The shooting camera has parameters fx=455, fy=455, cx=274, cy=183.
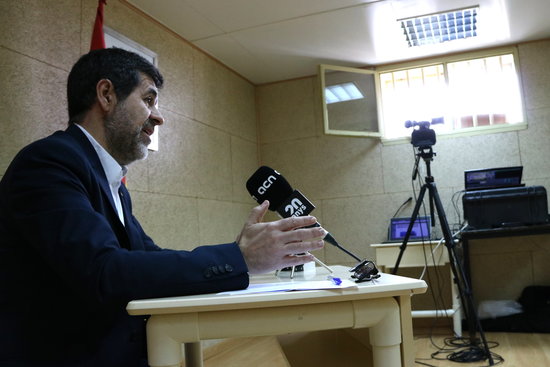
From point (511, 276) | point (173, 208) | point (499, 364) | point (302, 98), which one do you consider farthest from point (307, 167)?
point (499, 364)

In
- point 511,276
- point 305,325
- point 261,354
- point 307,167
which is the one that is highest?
point 307,167

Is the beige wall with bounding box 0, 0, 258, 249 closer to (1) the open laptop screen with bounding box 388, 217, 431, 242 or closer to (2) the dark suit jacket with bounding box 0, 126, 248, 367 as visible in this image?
(2) the dark suit jacket with bounding box 0, 126, 248, 367

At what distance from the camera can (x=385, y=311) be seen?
0.82 metres

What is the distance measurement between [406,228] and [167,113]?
6.96 feet

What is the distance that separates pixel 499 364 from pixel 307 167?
233 centimetres

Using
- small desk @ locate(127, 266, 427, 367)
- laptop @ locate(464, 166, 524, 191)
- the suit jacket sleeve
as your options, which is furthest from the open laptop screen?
the suit jacket sleeve

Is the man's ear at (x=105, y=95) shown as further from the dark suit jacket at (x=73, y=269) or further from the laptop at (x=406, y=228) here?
the laptop at (x=406, y=228)

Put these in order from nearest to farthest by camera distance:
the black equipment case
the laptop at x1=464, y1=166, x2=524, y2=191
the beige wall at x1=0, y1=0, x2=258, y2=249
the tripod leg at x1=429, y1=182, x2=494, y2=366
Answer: the beige wall at x1=0, y1=0, x2=258, y2=249
the tripod leg at x1=429, y1=182, x2=494, y2=366
the black equipment case
the laptop at x1=464, y1=166, x2=524, y2=191

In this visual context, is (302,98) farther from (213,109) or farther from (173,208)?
(173,208)

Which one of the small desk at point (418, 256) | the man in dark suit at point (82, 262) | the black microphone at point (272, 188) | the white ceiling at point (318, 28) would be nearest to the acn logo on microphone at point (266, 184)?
the black microphone at point (272, 188)

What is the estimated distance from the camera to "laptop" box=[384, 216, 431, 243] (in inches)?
144

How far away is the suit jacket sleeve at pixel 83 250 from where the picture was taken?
0.80 metres

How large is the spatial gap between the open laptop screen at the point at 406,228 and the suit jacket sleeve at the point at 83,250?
9.84ft

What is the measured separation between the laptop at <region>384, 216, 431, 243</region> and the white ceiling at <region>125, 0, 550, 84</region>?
1.43 meters
